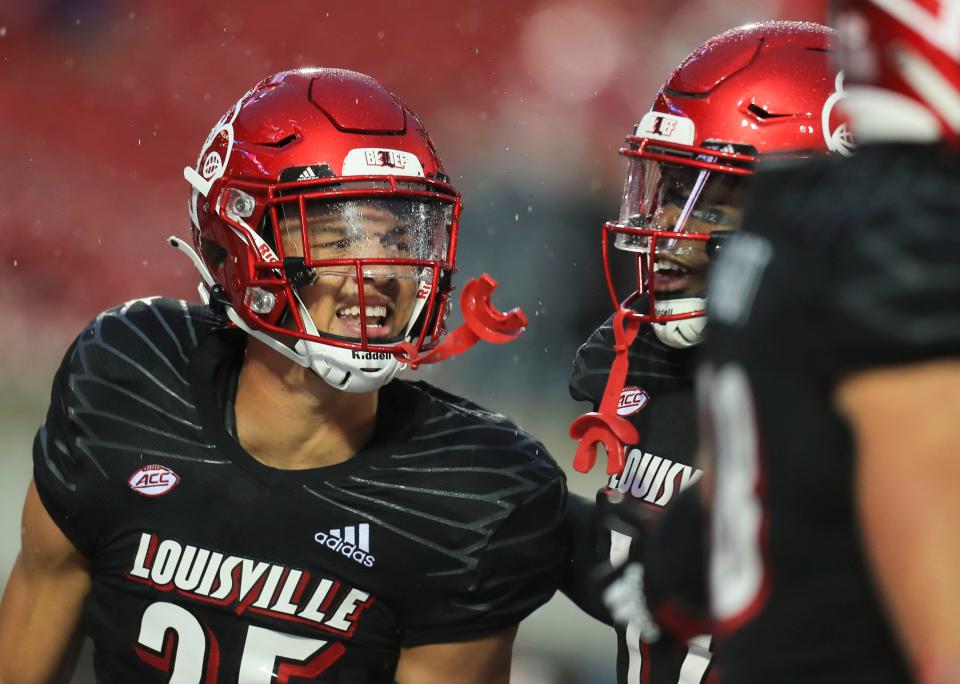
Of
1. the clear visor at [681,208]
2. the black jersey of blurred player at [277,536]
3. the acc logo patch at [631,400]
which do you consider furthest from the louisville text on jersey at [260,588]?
the clear visor at [681,208]

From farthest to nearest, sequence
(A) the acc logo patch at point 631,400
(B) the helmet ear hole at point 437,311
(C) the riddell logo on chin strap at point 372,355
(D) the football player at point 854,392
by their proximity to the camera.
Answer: (A) the acc logo patch at point 631,400 → (B) the helmet ear hole at point 437,311 → (C) the riddell logo on chin strap at point 372,355 → (D) the football player at point 854,392

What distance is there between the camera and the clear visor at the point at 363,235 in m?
1.85

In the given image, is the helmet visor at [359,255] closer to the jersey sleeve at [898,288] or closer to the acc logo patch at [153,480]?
the acc logo patch at [153,480]

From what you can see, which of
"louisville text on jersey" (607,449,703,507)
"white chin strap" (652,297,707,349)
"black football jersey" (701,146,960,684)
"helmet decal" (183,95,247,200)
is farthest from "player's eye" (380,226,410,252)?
"black football jersey" (701,146,960,684)

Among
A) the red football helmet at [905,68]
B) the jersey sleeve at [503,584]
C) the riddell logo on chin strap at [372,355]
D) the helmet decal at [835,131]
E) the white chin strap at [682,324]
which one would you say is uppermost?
the red football helmet at [905,68]

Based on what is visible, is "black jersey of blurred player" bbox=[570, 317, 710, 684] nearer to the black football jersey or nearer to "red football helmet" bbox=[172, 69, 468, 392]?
"red football helmet" bbox=[172, 69, 468, 392]

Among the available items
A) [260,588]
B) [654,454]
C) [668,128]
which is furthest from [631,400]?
[260,588]

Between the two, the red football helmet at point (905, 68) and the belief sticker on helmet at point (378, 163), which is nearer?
the red football helmet at point (905, 68)

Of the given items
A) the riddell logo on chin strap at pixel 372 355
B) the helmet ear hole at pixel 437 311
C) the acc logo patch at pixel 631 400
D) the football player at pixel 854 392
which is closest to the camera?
the football player at pixel 854 392

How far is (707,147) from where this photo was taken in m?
1.98

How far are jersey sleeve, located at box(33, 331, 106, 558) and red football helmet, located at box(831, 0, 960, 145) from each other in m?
1.36

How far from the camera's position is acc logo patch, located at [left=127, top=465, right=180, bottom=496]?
193cm

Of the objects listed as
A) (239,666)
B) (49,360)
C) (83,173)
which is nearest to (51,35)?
(83,173)

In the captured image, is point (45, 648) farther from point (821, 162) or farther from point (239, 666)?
point (821, 162)
